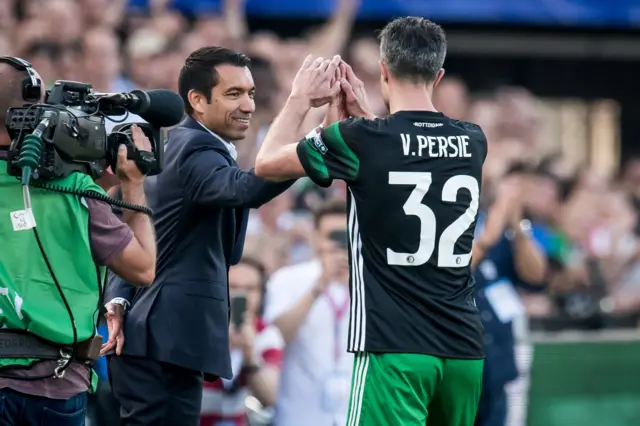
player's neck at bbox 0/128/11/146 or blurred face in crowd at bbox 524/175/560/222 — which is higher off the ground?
player's neck at bbox 0/128/11/146

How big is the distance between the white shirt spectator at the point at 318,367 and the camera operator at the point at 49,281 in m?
2.93

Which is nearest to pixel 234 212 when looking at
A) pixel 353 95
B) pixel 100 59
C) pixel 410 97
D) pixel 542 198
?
pixel 353 95

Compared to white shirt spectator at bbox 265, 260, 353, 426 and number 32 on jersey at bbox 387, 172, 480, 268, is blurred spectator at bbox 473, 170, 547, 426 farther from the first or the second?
number 32 on jersey at bbox 387, 172, 480, 268

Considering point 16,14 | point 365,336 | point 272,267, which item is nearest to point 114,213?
point 365,336

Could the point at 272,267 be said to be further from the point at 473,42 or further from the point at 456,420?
the point at 473,42

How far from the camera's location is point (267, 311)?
7793mm

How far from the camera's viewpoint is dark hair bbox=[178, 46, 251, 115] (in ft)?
18.2

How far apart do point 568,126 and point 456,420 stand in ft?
35.5

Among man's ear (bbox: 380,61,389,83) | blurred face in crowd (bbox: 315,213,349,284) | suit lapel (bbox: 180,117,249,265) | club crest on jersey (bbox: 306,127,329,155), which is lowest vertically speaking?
blurred face in crowd (bbox: 315,213,349,284)

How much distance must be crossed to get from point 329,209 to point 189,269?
8.20 ft

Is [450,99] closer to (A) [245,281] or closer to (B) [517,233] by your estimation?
(B) [517,233]

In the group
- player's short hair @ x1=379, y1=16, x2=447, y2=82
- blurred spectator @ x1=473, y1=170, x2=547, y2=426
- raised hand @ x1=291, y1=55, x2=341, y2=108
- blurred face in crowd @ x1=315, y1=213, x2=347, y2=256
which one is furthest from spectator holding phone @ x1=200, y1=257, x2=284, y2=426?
player's short hair @ x1=379, y1=16, x2=447, y2=82

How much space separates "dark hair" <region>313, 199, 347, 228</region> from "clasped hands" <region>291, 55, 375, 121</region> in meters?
2.47

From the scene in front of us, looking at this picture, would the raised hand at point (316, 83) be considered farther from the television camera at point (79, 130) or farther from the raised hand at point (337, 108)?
the television camera at point (79, 130)
